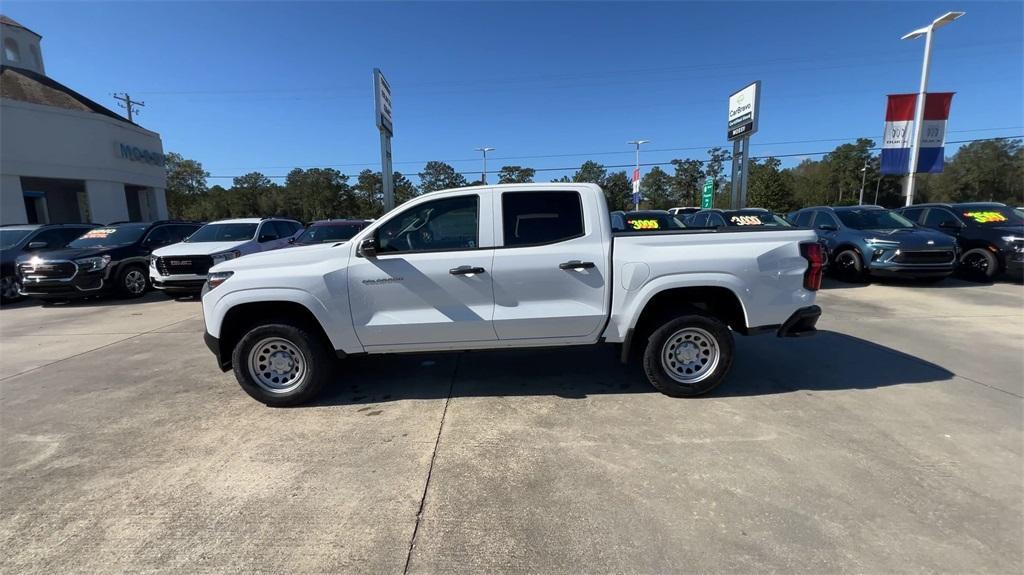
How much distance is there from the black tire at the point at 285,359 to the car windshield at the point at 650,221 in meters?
6.89

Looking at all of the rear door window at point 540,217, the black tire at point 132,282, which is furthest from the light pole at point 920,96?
the black tire at point 132,282

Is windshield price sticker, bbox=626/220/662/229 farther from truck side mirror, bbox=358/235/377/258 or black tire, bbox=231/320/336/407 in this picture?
black tire, bbox=231/320/336/407

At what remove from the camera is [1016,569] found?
7.16 feet

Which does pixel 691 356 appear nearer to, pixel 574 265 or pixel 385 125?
pixel 574 265

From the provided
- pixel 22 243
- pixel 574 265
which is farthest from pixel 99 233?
pixel 574 265

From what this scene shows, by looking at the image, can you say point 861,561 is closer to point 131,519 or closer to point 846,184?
point 131,519

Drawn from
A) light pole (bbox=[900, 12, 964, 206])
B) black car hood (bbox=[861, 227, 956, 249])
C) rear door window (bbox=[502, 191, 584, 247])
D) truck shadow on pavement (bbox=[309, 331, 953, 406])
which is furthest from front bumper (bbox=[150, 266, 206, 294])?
light pole (bbox=[900, 12, 964, 206])

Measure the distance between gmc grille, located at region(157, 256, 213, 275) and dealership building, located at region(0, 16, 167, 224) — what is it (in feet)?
72.9

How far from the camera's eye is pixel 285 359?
4227 millimetres

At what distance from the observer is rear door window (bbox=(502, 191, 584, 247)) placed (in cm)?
403

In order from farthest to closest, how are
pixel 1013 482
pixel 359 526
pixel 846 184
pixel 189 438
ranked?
pixel 846 184 → pixel 189 438 → pixel 1013 482 → pixel 359 526

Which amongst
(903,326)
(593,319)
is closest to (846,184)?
(903,326)

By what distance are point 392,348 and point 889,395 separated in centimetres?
447

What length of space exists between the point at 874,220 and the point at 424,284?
11088 millimetres
